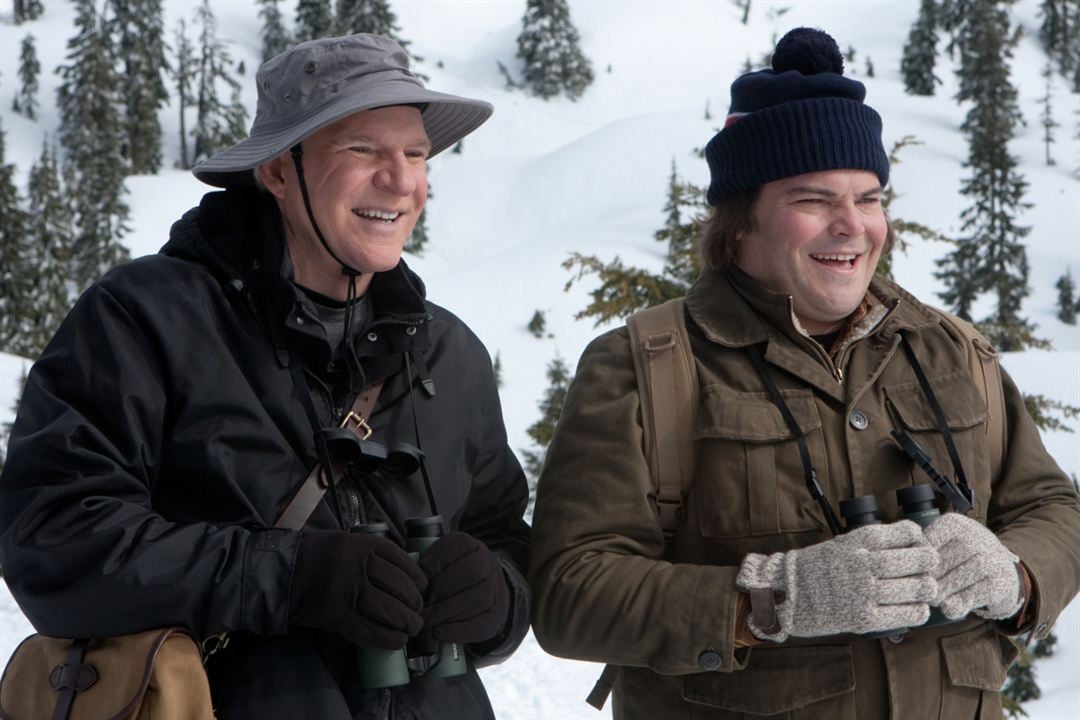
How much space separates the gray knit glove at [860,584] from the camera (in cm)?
283

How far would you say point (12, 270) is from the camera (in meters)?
44.9

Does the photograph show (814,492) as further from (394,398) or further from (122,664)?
(122,664)

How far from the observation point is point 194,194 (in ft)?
202

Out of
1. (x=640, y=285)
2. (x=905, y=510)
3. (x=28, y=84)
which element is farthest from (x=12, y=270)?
(x=905, y=510)

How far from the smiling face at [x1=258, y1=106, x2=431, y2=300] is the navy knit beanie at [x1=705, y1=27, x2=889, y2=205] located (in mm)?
957

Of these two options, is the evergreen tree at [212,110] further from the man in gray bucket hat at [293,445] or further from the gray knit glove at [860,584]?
the gray knit glove at [860,584]

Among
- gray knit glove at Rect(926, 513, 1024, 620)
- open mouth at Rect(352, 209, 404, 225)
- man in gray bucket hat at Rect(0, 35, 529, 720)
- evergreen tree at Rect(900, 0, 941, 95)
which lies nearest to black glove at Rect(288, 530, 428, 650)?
man in gray bucket hat at Rect(0, 35, 529, 720)

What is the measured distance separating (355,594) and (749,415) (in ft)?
4.02

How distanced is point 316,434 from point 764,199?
1.48 m

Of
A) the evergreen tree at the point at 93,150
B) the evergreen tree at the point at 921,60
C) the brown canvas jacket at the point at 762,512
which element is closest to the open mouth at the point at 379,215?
the brown canvas jacket at the point at 762,512

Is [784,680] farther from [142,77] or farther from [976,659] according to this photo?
[142,77]

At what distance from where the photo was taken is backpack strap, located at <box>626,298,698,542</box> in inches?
131

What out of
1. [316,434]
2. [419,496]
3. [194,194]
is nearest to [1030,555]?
[419,496]

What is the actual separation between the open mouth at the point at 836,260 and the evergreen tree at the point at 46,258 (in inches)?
1682
